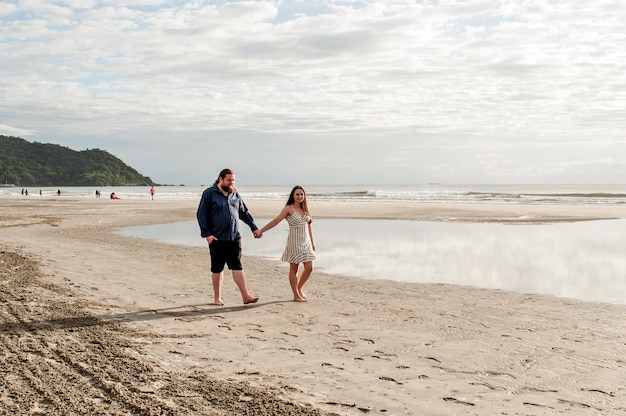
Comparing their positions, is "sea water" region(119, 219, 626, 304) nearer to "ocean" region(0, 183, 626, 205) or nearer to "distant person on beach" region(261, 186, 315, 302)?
"distant person on beach" region(261, 186, 315, 302)

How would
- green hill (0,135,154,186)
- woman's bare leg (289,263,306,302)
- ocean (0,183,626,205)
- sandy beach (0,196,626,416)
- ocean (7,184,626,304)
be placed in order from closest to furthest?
sandy beach (0,196,626,416), woman's bare leg (289,263,306,302), ocean (7,184,626,304), ocean (0,183,626,205), green hill (0,135,154,186)

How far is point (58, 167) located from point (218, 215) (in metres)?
174

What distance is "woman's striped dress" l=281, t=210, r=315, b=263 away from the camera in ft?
27.3

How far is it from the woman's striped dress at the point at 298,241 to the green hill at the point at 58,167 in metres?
161

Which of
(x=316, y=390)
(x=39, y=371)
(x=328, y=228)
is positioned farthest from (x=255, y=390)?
(x=328, y=228)

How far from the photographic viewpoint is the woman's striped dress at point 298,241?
8.33 meters

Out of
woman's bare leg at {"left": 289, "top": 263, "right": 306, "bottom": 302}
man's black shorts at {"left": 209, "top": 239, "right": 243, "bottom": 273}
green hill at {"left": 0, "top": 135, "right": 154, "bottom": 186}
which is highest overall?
green hill at {"left": 0, "top": 135, "right": 154, "bottom": 186}

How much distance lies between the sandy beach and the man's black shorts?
599mm

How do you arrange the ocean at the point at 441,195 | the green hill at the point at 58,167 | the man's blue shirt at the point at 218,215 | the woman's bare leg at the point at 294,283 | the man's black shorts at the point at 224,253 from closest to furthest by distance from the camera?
the man's blue shirt at the point at 218,215
the man's black shorts at the point at 224,253
the woman's bare leg at the point at 294,283
the ocean at the point at 441,195
the green hill at the point at 58,167

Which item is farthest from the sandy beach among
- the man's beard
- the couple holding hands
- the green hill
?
the green hill

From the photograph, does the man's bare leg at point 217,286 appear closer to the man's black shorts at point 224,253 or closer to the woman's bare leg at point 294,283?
the man's black shorts at point 224,253

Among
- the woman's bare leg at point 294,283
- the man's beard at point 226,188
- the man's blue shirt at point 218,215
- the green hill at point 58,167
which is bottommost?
the woman's bare leg at point 294,283

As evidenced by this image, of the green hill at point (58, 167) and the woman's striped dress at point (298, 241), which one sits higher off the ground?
the green hill at point (58, 167)

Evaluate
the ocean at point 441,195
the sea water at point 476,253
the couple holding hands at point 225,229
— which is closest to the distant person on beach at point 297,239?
the couple holding hands at point 225,229
